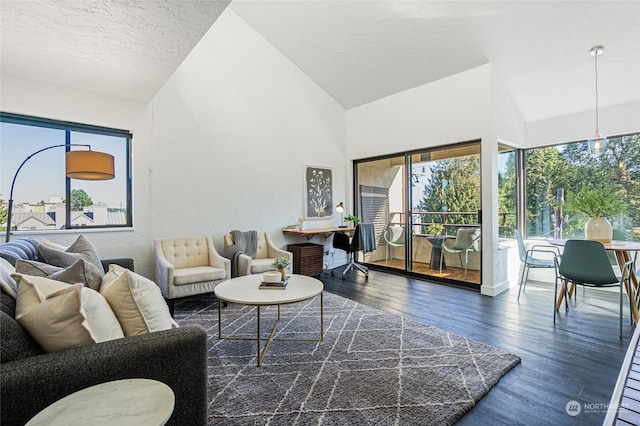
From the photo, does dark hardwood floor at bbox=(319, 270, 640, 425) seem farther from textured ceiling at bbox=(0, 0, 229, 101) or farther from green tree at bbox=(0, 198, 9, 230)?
green tree at bbox=(0, 198, 9, 230)

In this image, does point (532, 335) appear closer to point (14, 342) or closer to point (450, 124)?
point (450, 124)

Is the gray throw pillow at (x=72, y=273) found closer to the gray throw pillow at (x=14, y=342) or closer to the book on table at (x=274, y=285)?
the gray throw pillow at (x=14, y=342)

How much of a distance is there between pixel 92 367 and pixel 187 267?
2.93 metres

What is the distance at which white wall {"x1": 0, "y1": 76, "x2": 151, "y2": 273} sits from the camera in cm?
318

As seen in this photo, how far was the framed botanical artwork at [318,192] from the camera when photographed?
5492 millimetres

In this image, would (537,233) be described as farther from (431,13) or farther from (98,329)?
(98,329)

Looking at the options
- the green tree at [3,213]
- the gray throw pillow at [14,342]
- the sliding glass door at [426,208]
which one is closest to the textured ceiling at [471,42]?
the sliding glass door at [426,208]

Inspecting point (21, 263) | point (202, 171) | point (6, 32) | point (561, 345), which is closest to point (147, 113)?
point (202, 171)

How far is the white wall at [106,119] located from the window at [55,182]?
0.09m

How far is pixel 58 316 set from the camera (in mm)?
1146

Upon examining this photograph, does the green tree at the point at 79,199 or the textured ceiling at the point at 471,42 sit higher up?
the textured ceiling at the point at 471,42

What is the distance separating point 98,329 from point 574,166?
579 centimetres

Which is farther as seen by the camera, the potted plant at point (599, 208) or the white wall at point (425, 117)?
the white wall at point (425, 117)

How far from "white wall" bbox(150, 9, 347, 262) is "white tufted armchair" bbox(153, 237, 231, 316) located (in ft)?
1.01
